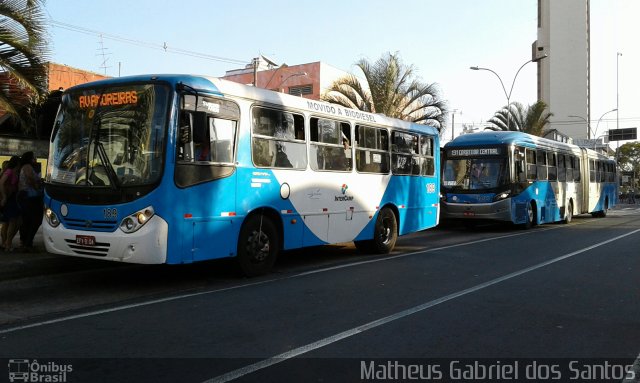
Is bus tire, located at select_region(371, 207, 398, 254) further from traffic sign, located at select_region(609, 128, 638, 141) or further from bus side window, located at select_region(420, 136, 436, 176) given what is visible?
traffic sign, located at select_region(609, 128, 638, 141)

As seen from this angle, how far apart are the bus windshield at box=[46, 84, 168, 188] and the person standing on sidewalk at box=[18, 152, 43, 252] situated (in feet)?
5.23

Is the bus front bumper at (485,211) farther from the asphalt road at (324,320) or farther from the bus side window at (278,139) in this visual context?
the bus side window at (278,139)

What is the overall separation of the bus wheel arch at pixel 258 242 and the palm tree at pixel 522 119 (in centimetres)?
2971

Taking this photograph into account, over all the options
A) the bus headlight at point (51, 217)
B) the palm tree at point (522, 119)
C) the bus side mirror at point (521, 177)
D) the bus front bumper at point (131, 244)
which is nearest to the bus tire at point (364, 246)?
the bus front bumper at point (131, 244)

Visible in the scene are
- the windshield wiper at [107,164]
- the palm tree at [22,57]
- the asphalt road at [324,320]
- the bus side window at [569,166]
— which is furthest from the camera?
Result: the bus side window at [569,166]

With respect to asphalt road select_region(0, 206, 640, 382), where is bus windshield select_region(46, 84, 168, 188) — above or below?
above

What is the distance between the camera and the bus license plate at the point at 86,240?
24.1 ft

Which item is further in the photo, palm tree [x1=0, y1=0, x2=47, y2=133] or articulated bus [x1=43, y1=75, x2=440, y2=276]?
palm tree [x1=0, y1=0, x2=47, y2=133]

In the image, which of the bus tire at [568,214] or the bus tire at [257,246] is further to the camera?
the bus tire at [568,214]

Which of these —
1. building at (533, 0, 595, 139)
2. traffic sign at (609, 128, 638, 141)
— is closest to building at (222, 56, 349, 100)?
traffic sign at (609, 128, 638, 141)

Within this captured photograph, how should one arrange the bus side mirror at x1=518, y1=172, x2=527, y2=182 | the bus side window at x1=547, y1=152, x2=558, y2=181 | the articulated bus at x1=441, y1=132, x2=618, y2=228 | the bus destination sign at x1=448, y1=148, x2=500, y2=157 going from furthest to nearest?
1. the bus side window at x1=547, y1=152, x2=558, y2=181
2. the bus side mirror at x1=518, y1=172, x2=527, y2=182
3. the bus destination sign at x1=448, y1=148, x2=500, y2=157
4. the articulated bus at x1=441, y1=132, x2=618, y2=228

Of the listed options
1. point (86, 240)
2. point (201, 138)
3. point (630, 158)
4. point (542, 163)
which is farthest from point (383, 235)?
point (630, 158)

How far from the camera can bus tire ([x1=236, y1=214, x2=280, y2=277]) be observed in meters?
8.41

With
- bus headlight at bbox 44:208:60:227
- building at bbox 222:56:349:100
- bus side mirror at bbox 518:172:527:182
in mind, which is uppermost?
building at bbox 222:56:349:100
